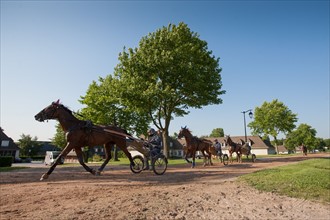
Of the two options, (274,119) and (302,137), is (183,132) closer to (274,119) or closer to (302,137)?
(274,119)

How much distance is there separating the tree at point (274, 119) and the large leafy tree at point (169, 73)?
50.9m

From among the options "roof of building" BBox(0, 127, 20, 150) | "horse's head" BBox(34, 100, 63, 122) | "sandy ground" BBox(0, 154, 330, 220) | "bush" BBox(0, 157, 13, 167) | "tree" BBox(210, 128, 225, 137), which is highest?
"tree" BBox(210, 128, 225, 137)

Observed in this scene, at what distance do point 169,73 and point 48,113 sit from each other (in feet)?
67.0

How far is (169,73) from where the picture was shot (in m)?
29.5

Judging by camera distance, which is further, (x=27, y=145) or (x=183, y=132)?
(x=27, y=145)

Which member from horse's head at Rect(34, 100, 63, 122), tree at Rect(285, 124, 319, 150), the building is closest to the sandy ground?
horse's head at Rect(34, 100, 63, 122)

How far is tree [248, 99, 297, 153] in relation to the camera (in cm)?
7544

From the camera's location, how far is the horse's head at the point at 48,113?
33.9 feet

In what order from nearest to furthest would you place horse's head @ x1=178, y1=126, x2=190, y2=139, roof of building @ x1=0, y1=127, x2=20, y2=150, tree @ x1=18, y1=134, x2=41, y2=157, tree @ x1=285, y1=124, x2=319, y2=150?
horse's head @ x1=178, y1=126, x2=190, y2=139
roof of building @ x1=0, y1=127, x2=20, y2=150
tree @ x1=18, y1=134, x2=41, y2=157
tree @ x1=285, y1=124, x2=319, y2=150

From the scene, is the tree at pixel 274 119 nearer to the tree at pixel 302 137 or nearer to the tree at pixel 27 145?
the tree at pixel 302 137

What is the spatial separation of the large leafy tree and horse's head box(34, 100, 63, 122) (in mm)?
17530

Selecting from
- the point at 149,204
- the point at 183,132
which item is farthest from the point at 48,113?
the point at 183,132

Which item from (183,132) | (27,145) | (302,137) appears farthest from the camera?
(302,137)

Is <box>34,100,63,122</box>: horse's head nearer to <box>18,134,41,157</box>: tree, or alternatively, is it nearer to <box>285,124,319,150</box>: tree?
<box>18,134,41,157</box>: tree
